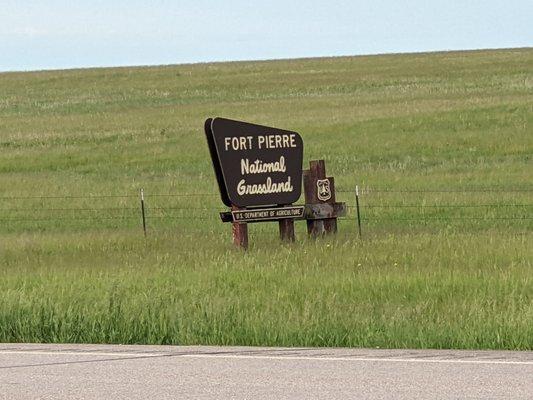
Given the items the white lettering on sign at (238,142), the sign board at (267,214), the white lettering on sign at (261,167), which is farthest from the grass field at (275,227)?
the white lettering on sign at (238,142)

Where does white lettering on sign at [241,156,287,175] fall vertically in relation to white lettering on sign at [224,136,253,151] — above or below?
below

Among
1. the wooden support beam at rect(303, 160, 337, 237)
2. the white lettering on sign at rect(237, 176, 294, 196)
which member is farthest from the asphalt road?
the wooden support beam at rect(303, 160, 337, 237)

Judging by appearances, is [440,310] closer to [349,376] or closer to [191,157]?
[349,376]

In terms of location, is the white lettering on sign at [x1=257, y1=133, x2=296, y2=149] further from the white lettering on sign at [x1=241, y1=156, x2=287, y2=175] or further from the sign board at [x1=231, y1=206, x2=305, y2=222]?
the sign board at [x1=231, y1=206, x2=305, y2=222]

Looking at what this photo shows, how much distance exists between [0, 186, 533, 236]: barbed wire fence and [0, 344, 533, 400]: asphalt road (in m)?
13.9

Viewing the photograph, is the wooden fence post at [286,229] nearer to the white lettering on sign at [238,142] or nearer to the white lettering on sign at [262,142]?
the white lettering on sign at [262,142]

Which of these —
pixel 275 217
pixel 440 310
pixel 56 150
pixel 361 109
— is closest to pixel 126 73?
pixel 361 109

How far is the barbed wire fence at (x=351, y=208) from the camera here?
25.0 m

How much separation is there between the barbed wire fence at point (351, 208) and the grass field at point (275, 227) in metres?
0.07

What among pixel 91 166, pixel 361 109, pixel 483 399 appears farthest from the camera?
pixel 361 109

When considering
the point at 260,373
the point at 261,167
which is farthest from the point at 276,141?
the point at 260,373

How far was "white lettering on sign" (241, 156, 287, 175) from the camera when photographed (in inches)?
768

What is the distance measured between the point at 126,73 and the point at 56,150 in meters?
43.8

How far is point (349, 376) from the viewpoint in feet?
28.1
